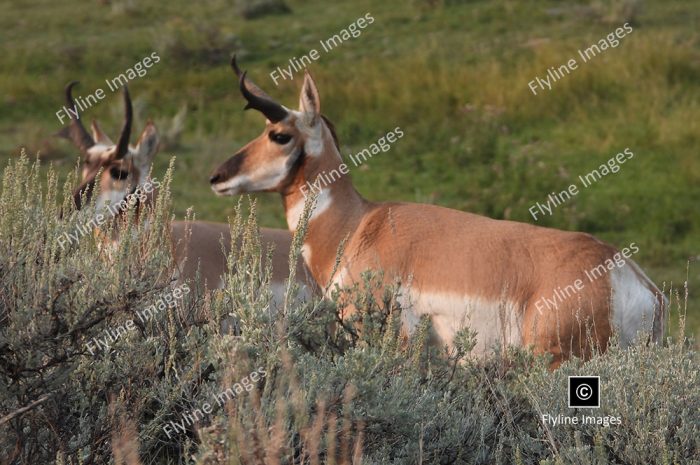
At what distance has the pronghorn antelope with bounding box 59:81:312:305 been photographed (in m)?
7.48

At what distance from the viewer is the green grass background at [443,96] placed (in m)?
13.0

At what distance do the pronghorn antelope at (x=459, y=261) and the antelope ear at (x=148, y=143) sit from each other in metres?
0.82

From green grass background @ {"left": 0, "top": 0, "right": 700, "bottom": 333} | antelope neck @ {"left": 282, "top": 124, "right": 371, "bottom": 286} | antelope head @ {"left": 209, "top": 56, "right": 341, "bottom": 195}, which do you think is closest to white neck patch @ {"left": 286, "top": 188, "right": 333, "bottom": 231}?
antelope neck @ {"left": 282, "top": 124, "right": 371, "bottom": 286}

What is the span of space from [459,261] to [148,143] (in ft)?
7.84

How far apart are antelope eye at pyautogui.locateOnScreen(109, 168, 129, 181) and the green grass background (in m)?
4.71

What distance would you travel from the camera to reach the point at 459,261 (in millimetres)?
6289

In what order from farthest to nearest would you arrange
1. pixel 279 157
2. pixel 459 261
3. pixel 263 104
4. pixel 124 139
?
pixel 124 139
pixel 279 157
pixel 263 104
pixel 459 261

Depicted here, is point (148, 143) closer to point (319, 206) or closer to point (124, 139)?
point (124, 139)

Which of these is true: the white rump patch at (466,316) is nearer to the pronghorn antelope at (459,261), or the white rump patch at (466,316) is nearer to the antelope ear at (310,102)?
the pronghorn antelope at (459,261)

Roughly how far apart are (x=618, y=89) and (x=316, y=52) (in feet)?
15.7

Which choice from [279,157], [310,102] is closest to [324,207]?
[279,157]

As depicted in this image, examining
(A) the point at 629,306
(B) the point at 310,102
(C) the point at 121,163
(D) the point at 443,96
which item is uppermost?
(B) the point at 310,102

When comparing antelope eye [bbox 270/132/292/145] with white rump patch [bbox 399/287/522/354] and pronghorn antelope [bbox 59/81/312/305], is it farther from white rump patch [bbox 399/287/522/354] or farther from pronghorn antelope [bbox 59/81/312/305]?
white rump patch [bbox 399/287/522/354]

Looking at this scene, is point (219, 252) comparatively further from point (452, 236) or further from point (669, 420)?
point (669, 420)
